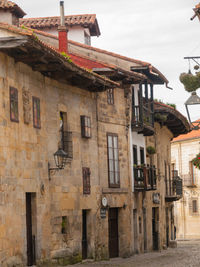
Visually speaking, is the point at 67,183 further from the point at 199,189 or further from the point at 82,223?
the point at 199,189

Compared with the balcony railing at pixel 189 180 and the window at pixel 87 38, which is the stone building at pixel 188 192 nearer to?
the balcony railing at pixel 189 180

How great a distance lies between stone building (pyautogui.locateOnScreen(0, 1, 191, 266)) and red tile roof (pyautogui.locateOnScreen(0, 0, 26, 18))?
57 millimetres

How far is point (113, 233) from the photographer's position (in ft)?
94.6

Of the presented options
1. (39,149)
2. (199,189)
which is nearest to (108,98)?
(39,149)

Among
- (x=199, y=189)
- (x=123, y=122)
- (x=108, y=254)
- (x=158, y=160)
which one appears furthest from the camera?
(x=199, y=189)

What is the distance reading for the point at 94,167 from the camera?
2678cm

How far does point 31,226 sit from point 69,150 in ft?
13.0

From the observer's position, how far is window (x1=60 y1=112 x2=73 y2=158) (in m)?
24.1

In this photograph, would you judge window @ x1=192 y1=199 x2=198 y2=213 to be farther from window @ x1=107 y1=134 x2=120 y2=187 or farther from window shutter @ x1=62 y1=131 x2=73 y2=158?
window shutter @ x1=62 y1=131 x2=73 y2=158

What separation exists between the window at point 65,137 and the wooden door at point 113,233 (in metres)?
5.16

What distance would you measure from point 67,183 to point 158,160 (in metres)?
14.8

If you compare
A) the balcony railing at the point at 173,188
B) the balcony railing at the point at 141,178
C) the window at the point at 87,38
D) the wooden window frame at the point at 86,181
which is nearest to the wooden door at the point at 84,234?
the wooden window frame at the point at 86,181

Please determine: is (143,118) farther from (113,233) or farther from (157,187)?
(157,187)

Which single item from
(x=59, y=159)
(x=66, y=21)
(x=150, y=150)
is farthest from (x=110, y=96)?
(x=66, y=21)
